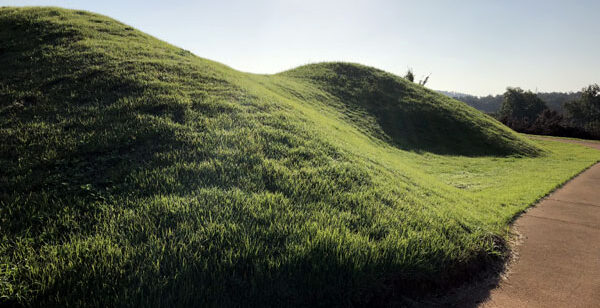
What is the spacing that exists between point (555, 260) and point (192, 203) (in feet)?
20.9

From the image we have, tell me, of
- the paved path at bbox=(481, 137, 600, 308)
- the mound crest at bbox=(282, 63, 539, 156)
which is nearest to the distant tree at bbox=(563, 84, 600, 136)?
the mound crest at bbox=(282, 63, 539, 156)

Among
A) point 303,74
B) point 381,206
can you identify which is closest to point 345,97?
point 303,74

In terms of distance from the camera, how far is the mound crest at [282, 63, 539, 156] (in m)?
20.6

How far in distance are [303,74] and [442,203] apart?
26044 millimetres

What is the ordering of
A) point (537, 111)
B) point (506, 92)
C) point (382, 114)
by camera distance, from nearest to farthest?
point (382, 114) < point (537, 111) < point (506, 92)

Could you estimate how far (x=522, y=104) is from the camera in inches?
3246

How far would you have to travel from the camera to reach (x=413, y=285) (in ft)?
11.9

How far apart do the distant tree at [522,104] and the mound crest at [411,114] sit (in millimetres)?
70389

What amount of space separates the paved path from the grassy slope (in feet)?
1.74

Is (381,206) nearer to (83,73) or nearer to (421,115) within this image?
(83,73)

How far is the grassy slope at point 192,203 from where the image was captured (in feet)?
9.70

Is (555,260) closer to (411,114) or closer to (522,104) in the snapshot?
(411,114)

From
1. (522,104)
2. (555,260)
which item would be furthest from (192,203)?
(522,104)

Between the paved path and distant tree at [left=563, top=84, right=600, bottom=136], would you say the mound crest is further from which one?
distant tree at [left=563, top=84, right=600, bottom=136]
